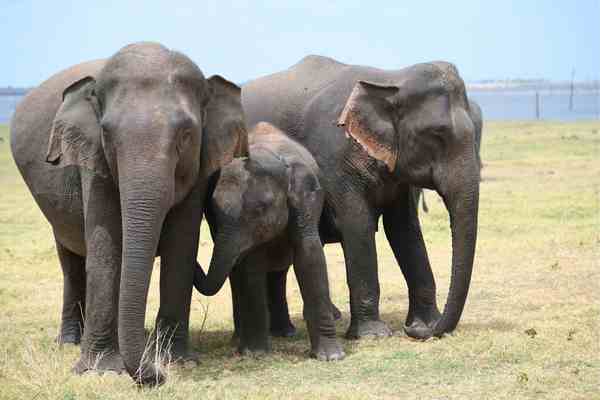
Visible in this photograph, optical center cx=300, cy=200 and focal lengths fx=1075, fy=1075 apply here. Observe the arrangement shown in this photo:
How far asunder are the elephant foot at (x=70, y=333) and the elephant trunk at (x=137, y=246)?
3.19 meters

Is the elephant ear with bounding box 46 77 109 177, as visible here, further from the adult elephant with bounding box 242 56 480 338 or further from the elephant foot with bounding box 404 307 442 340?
the elephant foot with bounding box 404 307 442 340

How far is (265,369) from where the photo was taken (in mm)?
9062

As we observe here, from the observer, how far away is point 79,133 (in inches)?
332

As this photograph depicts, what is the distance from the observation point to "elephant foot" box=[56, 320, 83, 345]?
10727mm

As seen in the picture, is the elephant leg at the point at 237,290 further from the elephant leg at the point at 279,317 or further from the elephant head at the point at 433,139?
the elephant head at the point at 433,139

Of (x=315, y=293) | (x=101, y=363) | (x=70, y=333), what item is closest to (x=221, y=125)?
(x=315, y=293)

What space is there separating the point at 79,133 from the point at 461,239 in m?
3.60

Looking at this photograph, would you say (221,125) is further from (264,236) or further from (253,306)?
(253,306)

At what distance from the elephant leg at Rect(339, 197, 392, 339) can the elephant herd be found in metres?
0.01

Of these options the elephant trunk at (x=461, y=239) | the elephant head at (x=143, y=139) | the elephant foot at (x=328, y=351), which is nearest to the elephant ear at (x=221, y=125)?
the elephant head at (x=143, y=139)

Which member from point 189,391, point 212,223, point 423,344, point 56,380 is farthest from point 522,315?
point 56,380

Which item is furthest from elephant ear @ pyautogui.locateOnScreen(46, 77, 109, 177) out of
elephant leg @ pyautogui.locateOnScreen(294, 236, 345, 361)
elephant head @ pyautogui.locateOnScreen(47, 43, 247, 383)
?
elephant leg @ pyautogui.locateOnScreen(294, 236, 345, 361)

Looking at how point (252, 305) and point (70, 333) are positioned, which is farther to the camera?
point (70, 333)

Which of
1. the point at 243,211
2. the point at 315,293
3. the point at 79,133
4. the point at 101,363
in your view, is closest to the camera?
the point at 79,133
